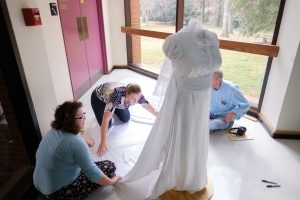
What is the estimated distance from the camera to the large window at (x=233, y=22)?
2.27 metres

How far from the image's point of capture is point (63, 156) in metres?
1.21

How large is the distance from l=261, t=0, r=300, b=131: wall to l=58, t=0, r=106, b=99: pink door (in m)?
2.22

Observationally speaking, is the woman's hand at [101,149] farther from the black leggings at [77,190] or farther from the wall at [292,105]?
the wall at [292,105]

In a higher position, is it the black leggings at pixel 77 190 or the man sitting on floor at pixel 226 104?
the man sitting on floor at pixel 226 104

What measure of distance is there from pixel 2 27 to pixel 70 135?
0.75 m

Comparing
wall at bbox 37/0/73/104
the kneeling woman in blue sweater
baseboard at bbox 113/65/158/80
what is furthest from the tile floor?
baseboard at bbox 113/65/158/80

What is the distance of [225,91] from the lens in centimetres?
214

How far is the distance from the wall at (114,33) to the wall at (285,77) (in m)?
2.56

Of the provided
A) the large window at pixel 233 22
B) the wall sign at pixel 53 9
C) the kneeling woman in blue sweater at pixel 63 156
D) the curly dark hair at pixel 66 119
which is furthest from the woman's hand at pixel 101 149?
the large window at pixel 233 22

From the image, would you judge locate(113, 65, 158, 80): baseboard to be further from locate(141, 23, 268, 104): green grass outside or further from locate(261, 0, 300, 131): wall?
locate(261, 0, 300, 131): wall

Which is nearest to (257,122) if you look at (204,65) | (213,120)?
(213,120)

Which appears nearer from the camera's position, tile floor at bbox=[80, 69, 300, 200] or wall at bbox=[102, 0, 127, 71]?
tile floor at bbox=[80, 69, 300, 200]

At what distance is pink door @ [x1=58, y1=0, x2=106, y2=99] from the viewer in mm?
2549

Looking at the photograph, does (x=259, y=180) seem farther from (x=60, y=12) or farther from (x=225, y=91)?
(x=60, y=12)
